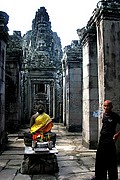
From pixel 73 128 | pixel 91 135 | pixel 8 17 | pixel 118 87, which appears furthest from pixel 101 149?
pixel 73 128

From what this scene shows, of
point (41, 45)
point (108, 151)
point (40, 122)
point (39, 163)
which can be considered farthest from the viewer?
point (41, 45)

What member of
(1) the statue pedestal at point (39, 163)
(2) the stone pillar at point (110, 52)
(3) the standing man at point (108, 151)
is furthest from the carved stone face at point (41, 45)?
(3) the standing man at point (108, 151)

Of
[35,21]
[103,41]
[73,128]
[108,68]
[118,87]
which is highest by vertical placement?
[35,21]

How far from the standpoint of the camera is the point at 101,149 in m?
4.63

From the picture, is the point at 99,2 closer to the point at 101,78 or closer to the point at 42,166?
the point at 101,78

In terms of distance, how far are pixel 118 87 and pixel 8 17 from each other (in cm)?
468

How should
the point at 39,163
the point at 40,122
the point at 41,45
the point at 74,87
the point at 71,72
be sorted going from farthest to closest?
the point at 41,45
the point at 71,72
the point at 74,87
the point at 40,122
the point at 39,163

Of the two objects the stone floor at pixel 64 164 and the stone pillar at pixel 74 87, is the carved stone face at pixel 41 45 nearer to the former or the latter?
the stone pillar at pixel 74 87

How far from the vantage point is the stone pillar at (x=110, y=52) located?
6.88m

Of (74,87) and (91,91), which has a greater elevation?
(74,87)

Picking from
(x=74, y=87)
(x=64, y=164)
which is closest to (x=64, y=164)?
(x=64, y=164)

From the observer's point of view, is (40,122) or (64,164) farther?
(64,164)

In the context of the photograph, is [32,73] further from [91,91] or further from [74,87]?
[91,91]

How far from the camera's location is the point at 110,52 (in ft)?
22.8
